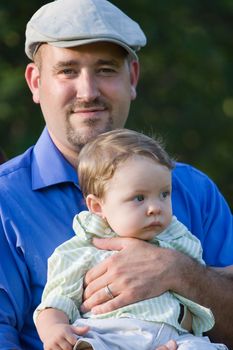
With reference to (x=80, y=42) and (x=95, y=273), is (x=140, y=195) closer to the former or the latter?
(x=95, y=273)

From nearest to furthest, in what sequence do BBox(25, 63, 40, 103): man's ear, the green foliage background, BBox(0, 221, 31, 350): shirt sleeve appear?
BBox(0, 221, 31, 350): shirt sleeve → BBox(25, 63, 40, 103): man's ear → the green foliage background

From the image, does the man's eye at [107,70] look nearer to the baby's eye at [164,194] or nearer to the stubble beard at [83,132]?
the stubble beard at [83,132]

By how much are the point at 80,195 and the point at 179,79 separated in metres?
9.35

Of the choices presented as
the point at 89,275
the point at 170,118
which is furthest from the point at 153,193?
the point at 170,118

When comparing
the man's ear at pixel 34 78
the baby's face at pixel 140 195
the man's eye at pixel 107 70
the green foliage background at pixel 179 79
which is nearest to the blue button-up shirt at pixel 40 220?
the man's ear at pixel 34 78

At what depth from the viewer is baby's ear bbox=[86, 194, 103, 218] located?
14.7 feet

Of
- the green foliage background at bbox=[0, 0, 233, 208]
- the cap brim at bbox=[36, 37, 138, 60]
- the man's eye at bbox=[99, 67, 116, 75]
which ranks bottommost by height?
the green foliage background at bbox=[0, 0, 233, 208]

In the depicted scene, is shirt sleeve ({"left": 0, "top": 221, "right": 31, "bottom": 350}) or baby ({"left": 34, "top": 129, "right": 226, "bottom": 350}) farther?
shirt sleeve ({"left": 0, "top": 221, "right": 31, "bottom": 350})

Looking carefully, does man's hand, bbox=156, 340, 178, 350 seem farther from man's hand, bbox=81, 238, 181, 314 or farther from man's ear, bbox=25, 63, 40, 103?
man's ear, bbox=25, 63, 40, 103

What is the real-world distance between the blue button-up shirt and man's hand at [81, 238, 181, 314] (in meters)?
0.34

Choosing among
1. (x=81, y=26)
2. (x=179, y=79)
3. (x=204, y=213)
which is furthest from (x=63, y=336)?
(x=179, y=79)

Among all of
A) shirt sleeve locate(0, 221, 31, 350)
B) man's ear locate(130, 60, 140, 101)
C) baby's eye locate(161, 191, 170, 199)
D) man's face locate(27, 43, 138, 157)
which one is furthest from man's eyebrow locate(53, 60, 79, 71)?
baby's eye locate(161, 191, 170, 199)

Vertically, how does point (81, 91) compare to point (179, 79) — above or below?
above

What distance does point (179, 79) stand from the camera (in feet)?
46.7
